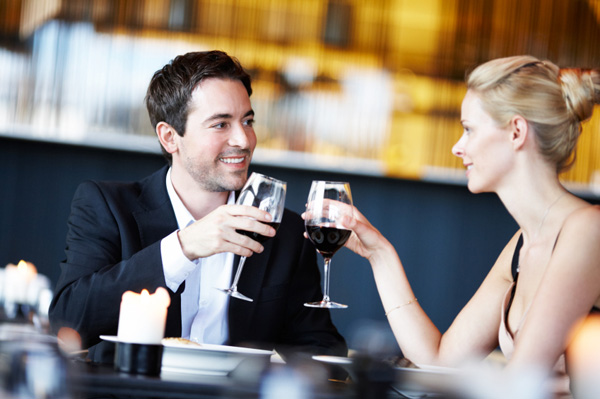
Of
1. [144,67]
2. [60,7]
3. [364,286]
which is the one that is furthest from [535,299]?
[60,7]

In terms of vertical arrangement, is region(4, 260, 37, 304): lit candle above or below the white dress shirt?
above

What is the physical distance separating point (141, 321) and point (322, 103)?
3.16m

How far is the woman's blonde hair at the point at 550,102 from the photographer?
151cm

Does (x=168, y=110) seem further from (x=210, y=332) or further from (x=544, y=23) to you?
(x=544, y=23)

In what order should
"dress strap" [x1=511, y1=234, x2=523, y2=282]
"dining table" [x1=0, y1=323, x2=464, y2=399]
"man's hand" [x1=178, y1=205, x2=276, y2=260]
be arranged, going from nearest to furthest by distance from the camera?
"dining table" [x1=0, y1=323, x2=464, y2=399], "man's hand" [x1=178, y1=205, x2=276, y2=260], "dress strap" [x1=511, y1=234, x2=523, y2=282]

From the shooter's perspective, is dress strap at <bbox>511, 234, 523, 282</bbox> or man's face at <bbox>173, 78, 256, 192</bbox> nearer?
dress strap at <bbox>511, 234, 523, 282</bbox>

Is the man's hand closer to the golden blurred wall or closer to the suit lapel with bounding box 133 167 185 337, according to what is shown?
the suit lapel with bounding box 133 167 185 337

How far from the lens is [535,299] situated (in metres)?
1.35

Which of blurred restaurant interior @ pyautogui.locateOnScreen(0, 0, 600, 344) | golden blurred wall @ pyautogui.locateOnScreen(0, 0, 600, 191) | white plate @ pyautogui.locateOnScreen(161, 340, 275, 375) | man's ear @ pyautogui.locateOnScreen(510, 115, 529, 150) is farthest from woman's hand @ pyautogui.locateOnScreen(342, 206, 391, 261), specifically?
golden blurred wall @ pyautogui.locateOnScreen(0, 0, 600, 191)

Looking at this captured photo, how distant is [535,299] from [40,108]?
3070 mm

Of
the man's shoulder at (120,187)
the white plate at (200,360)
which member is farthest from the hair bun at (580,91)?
the man's shoulder at (120,187)

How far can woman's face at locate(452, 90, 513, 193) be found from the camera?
5.03ft

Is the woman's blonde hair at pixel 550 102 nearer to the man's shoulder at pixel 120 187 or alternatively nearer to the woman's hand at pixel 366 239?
the woman's hand at pixel 366 239

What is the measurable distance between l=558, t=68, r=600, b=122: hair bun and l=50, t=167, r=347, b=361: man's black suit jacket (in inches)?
29.7
